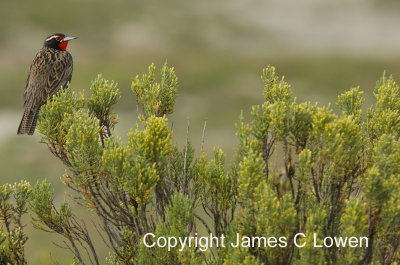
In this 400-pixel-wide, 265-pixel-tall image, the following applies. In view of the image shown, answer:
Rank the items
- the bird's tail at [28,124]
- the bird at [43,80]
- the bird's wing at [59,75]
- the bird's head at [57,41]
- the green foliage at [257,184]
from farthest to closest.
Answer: the bird's head at [57,41]
the bird's wing at [59,75]
the bird at [43,80]
the bird's tail at [28,124]
the green foliage at [257,184]

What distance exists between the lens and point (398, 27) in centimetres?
6444

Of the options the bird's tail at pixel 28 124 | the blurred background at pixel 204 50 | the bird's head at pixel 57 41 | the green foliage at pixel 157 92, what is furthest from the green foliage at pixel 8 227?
the blurred background at pixel 204 50

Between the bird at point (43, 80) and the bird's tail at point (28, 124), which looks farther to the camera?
the bird at point (43, 80)

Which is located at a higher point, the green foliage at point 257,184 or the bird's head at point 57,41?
the bird's head at point 57,41

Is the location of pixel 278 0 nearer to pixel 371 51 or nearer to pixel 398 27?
pixel 398 27

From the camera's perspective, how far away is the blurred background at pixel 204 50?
3775 centimetres

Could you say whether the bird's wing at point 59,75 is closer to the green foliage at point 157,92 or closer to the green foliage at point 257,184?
the green foliage at point 157,92

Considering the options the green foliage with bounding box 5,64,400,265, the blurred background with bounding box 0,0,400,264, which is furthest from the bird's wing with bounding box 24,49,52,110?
the blurred background with bounding box 0,0,400,264

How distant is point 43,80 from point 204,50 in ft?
151

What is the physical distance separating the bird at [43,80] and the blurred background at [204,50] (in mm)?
17872

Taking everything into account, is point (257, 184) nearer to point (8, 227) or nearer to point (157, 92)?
point (157, 92)

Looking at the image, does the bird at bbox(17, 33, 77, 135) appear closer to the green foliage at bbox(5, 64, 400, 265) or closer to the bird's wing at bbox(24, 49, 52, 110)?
the bird's wing at bbox(24, 49, 52, 110)

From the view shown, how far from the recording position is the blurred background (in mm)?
37750

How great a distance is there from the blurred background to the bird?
17.9 m
